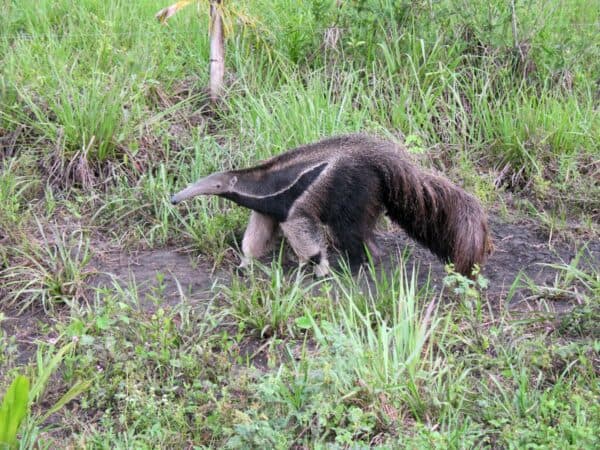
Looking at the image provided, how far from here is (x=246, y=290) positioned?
5273mm

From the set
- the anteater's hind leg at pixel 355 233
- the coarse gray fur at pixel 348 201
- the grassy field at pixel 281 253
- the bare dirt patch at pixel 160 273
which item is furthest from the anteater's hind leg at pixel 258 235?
the anteater's hind leg at pixel 355 233

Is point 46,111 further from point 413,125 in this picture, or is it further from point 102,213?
point 413,125

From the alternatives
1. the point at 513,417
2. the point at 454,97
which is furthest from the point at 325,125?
the point at 513,417

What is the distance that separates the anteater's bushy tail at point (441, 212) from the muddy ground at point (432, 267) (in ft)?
0.70

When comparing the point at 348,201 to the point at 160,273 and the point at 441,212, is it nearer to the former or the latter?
the point at 441,212

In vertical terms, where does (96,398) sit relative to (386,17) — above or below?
below

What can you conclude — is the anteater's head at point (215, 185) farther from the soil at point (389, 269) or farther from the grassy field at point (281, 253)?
the soil at point (389, 269)

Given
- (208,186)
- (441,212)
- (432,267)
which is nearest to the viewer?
(441,212)

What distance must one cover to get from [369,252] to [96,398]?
216cm

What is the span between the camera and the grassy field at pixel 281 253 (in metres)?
4.14

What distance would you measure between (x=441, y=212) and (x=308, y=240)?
87cm

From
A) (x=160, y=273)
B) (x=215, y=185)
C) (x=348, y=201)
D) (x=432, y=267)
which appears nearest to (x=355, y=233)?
(x=348, y=201)

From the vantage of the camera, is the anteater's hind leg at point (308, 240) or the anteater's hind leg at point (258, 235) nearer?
the anteater's hind leg at point (308, 240)

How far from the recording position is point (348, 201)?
5738 millimetres
